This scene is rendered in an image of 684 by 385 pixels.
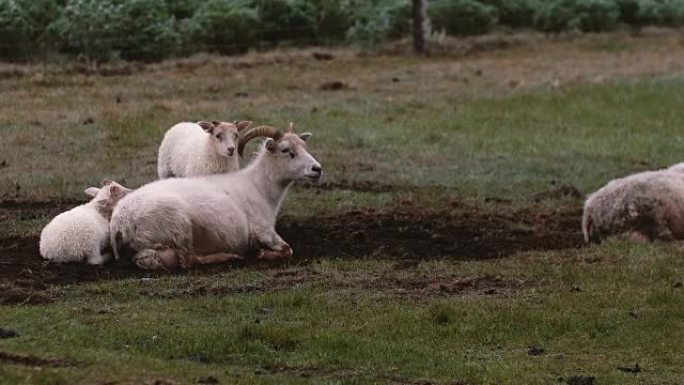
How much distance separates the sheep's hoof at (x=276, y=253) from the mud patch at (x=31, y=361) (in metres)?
4.18

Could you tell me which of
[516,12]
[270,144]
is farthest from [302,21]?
[270,144]

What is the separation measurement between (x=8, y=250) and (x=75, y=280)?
4.83ft

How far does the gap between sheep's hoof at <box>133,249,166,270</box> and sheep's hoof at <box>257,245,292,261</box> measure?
116 cm

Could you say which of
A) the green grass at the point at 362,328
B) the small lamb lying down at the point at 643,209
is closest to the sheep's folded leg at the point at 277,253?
the green grass at the point at 362,328

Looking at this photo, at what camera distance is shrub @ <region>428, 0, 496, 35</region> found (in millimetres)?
35281

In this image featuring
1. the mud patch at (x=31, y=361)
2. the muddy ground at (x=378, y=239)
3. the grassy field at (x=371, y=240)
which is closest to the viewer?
the mud patch at (x=31, y=361)

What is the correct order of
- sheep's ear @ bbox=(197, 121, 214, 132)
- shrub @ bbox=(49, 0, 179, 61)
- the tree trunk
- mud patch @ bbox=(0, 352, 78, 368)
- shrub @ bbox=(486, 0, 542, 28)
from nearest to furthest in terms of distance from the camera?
1. mud patch @ bbox=(0, 352, 78, 368)
2. sheep's ear @ bbox=(197, 121, 214, 132)
3. shrub @ bbox=(49, 0, 179, 61)
4. the tree trunk
5. shrub @ bbox=(486, 0, 542, 28)

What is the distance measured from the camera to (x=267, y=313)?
955cm

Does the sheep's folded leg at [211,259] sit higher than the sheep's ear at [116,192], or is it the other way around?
the sheep's ear at [116,192]

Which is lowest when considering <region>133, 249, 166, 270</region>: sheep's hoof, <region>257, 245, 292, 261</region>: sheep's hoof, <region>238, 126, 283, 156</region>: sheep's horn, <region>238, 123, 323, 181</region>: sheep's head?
<region>257, 245, 292, 261</region>: sheep's hoof

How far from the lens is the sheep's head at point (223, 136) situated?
1344 cm

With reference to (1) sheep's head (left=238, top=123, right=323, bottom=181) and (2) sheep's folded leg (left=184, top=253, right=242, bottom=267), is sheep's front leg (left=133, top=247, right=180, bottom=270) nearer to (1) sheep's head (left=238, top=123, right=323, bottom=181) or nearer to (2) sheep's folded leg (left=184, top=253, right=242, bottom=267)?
(2) sheep's folded leg (left=184, top=253, right=242, bottom=267)

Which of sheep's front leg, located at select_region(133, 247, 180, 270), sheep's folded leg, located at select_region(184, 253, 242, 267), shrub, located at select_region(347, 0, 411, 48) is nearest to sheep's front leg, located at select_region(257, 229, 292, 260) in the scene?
sheep's folded leg, located at select_region(184, 253, 242, 267)

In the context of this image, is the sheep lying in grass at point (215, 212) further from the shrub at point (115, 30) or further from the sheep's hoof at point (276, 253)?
the shrub at point (115, 30)
